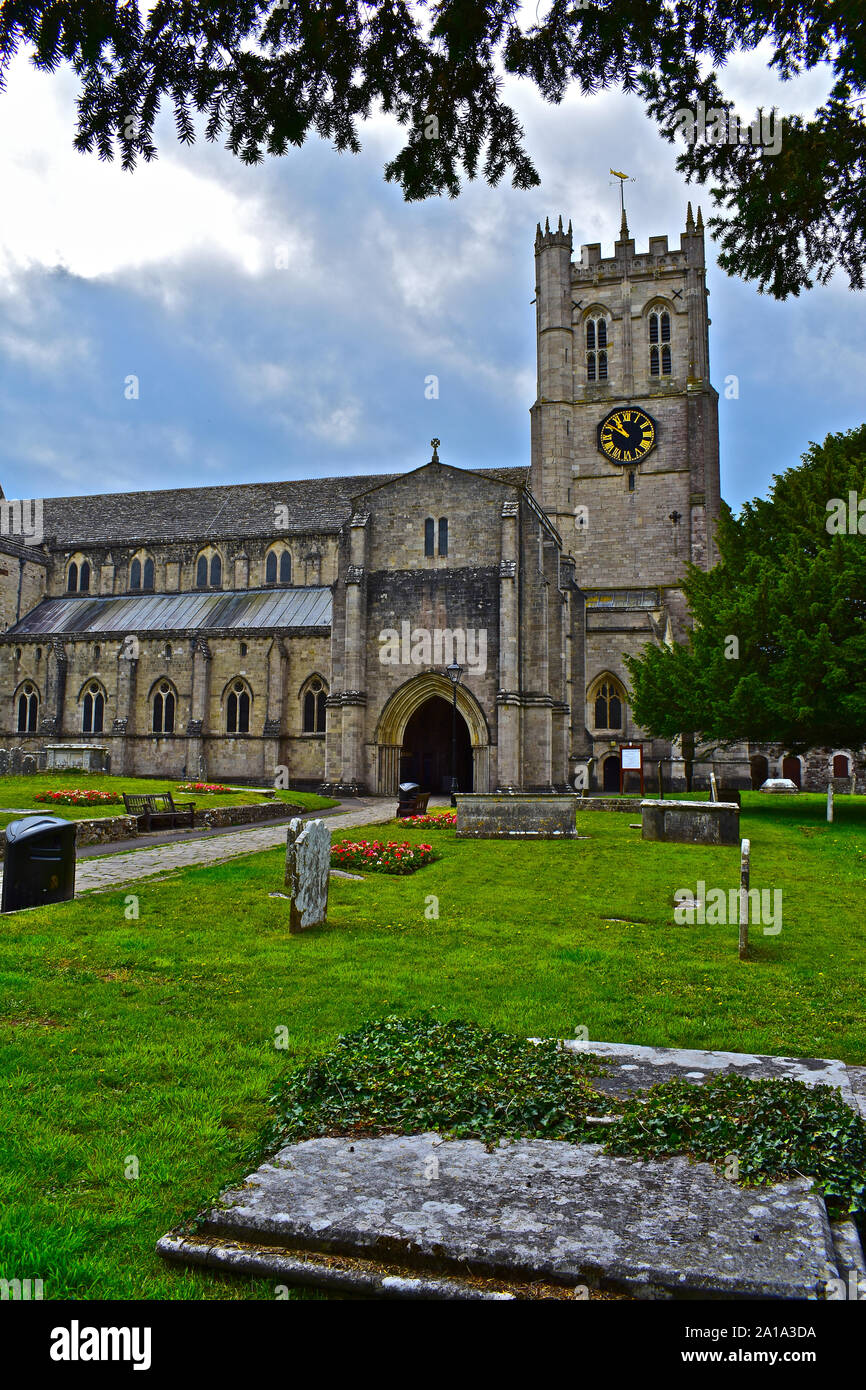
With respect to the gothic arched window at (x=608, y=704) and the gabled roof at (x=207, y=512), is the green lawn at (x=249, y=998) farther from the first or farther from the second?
the gabled roof at (x=207, y=512)

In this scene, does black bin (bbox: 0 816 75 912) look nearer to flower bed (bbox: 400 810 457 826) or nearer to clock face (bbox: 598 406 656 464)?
flower bed (bbox: 400 810 457 826)

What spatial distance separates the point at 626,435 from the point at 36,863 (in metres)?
42.7

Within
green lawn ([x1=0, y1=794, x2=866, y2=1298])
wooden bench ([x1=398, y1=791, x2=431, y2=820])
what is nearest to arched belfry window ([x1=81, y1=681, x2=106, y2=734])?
wooden bench ([x1=398, y1=791, x2=431, y2=820])

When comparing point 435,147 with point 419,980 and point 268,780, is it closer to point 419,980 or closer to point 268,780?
point 419,980

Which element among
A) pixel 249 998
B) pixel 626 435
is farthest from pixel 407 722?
pixel 249 998

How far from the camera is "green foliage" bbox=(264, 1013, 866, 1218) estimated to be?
335 cm

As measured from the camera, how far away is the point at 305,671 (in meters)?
38.8

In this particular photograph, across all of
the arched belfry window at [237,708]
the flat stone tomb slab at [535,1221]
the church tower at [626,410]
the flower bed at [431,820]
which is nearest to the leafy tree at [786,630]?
the flower bed at [431,820]

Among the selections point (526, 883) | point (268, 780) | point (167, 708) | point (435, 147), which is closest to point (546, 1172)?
point (435, 147)

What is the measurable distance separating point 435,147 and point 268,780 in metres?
34.1

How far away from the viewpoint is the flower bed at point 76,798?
2111 cm

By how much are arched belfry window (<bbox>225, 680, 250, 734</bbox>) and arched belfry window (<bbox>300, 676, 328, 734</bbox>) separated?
2.80m

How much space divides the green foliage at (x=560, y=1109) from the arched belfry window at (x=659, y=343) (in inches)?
1923

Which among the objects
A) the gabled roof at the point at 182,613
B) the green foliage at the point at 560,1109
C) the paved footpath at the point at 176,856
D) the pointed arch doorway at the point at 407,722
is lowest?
the paved footpath at the point at 176,856
